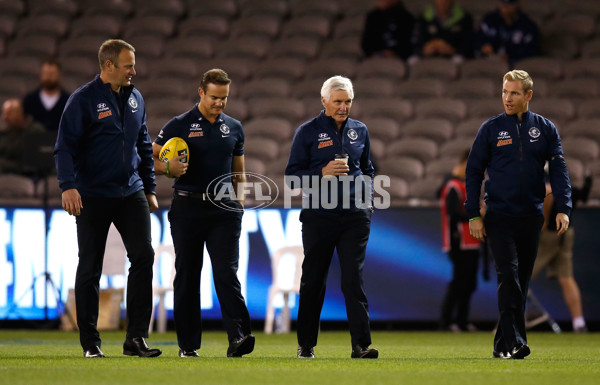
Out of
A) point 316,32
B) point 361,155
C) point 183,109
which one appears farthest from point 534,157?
point 316,32

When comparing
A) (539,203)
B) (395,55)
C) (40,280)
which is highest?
(395,55)

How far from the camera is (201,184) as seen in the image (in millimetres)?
8344

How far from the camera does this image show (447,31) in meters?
16.8

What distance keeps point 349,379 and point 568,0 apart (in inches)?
498

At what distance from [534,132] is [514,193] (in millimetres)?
494

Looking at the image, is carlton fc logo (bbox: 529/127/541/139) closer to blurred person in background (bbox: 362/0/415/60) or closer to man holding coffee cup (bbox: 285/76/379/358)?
man holding coffee cup (bbox: 285/76/379/358)

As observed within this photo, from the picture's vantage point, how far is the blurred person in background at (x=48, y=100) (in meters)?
14.4

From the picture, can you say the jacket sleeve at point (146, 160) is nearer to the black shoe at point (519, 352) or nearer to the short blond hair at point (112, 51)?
the short blond hair at point (112, 51)

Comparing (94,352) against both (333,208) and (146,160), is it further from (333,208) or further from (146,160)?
(333,208)

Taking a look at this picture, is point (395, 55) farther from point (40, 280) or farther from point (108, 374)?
point (108, 374)

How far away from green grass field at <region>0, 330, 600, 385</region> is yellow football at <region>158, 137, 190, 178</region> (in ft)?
4.88

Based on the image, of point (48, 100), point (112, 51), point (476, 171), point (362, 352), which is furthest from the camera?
point (48, 100)

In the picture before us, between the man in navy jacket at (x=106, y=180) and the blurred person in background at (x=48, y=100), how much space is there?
21.7ft

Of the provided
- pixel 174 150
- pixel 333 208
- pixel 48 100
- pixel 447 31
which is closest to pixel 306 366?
pixel 333 208
